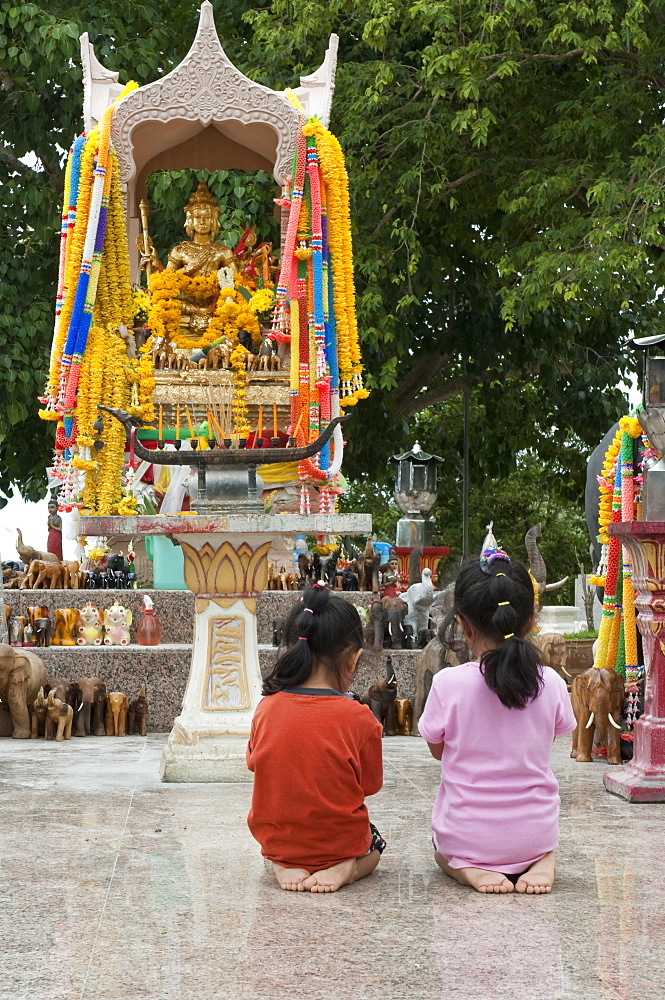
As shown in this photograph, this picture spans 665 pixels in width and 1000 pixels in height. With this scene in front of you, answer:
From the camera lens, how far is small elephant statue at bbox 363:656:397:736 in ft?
26.0

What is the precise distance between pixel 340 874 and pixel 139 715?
4160 mm

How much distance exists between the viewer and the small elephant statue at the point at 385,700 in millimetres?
7922

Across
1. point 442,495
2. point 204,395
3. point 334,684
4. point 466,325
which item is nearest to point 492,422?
point 466,325

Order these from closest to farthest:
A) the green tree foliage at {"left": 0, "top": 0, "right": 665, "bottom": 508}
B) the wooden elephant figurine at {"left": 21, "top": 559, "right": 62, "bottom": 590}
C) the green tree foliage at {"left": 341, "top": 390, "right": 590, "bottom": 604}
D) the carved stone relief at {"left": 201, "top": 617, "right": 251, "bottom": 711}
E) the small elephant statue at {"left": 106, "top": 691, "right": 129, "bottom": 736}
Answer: the carved stone relief at {"left": 201, "top": 617, "right": 251, "bottom": 711} → the small elephant statue at {"left": 106, "top": 691, "right": 129, "bottom": 736} → the wooden elephant figurine at {"left": 21, "top": 559, "right": 62, "bottom": 590} → the green tree foliage at {"left": 0, "top": 0, "right": 665, "bottom": 508} → the green tree foliage at {"left": 341, "top": 390, "right": 590, "bottom": 604}

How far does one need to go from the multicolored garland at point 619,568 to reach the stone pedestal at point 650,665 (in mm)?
405

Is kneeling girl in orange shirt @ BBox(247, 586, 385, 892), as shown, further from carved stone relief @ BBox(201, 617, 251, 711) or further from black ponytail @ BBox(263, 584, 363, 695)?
carved stone relief @ BBox(201, 617, 251, 711)

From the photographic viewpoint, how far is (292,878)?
405 cm

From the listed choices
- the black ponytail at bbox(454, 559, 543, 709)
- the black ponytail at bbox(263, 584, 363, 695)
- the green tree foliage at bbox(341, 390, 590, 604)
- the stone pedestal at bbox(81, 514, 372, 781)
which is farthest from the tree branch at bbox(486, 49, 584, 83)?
the green tree foliage at bbox(341, 390, 590, 604)

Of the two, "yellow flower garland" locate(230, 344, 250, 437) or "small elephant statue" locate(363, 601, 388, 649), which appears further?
"yellow flower garland" locate(230, 344, 250, 437)

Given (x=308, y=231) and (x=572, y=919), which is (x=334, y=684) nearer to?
(x=572, y=919)

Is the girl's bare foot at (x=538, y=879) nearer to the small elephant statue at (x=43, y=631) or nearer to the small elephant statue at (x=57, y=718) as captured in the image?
the small elephant statue at (x=57, y=718)

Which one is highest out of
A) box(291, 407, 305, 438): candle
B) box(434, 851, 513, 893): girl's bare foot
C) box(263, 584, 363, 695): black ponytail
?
box(291, 407, 305, 438): candle

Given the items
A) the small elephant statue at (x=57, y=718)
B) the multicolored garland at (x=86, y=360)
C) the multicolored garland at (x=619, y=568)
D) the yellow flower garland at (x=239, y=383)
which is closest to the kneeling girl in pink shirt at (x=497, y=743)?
the multicolored garland at (x=619, y=568)

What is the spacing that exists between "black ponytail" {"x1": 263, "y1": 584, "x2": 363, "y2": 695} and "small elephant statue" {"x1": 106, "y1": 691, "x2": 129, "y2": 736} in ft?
12.9
